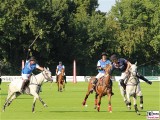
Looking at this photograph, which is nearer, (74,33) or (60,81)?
(60,81)

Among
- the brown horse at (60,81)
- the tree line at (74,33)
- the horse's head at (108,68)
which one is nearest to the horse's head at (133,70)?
the horse's head at (108,68)

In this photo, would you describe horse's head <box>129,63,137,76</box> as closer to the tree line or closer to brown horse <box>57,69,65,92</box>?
brown horse <box>57,69,65,92</box>

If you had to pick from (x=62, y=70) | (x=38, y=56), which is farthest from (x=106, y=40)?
(x=62, y=70)

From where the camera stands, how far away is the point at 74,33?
93.6 m

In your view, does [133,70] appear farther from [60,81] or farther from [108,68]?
[60,81]

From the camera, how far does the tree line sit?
8794cm

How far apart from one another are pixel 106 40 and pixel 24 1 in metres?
16.0

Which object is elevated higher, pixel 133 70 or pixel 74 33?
pixel 74 33

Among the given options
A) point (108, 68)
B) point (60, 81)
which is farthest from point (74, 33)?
point (108, 68)

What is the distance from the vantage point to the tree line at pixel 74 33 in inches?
3462

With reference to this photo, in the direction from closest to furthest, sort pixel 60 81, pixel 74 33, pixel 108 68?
pixel 108 68, pixel 60 81, pixel 74 33

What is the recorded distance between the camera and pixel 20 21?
291 ft

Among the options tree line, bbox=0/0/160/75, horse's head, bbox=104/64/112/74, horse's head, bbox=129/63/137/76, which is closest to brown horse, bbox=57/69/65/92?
horse's head, bbox=104/64/112/74

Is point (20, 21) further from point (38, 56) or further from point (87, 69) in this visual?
point (87, 69)
